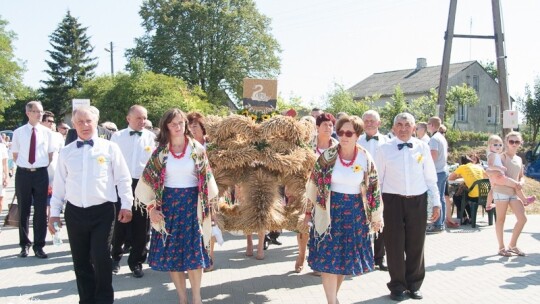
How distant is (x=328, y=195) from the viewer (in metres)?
5.08

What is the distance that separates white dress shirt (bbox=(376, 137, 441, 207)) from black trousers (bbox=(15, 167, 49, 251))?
16.0 feet

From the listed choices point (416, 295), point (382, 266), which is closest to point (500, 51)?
point (382, 266)

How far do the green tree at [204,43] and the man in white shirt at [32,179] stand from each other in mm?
33584

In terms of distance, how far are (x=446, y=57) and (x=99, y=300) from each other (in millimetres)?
12589

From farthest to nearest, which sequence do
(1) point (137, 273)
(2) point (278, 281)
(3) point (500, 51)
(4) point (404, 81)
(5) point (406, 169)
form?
1. (4) point (404, 81)
2. (3) point (500, 51)
3. (1) point (137, 273)
4. (2) point (278, 281)
5. (5) point (406, 169)

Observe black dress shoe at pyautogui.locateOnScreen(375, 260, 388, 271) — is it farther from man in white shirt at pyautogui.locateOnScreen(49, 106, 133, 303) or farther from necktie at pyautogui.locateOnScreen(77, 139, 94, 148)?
necktie at pyautogui.locateOnScreen(77, 139, 94, 148)

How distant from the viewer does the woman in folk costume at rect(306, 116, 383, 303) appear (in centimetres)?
501

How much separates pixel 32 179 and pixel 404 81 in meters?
45.1

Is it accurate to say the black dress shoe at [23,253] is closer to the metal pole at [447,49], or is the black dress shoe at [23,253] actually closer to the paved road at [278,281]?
the paved road at [278,281]

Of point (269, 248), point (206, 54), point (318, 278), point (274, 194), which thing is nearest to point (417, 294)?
point (318, 278)

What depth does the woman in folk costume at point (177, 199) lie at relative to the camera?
504 centimetres

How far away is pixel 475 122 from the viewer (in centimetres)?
4759

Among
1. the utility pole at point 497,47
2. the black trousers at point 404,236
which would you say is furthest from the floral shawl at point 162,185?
the utility pole at point 497,47

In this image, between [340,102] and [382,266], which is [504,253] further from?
[340,102]
